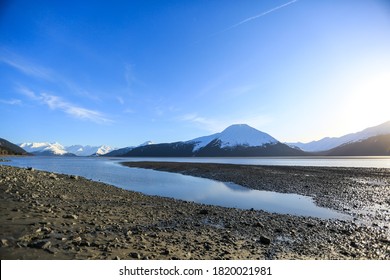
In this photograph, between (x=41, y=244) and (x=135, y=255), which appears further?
(x=135, y=255)

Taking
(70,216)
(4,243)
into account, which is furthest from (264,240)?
(4,243)

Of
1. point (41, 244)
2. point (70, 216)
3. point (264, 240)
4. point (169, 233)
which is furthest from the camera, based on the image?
point (70, 216)

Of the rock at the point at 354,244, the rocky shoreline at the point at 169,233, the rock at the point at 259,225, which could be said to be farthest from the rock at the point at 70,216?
the rock at the point at 354,244

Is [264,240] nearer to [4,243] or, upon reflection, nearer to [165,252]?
[165,252]

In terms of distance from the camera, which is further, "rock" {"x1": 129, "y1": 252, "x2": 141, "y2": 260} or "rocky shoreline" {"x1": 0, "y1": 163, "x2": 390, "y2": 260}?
"rocky shoreline" {"x1": 0, "y1": 163, "x2": 390, "y2": 260}

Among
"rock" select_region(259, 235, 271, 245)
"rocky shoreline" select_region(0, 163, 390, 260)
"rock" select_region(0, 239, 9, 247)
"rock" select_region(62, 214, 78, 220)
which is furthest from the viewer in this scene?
"rock" select_region(62, 214, 78, 220)

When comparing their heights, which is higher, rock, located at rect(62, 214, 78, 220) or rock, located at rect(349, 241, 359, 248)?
rock, located at rect(62, 214, 78, 220)

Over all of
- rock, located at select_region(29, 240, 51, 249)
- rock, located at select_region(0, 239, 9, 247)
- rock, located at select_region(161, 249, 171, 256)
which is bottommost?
rock, located at select_region(161, 249, 171, 256)

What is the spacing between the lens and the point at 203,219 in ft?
57.3

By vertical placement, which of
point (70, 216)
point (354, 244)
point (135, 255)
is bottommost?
point (354, 244)

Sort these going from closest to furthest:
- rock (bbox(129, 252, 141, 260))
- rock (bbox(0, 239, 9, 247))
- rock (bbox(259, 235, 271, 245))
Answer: rock (bbox(0, 239, 9, 247)) < rock (bbox(129, 252, 141, 260)) < rock (bbox(259, 235, 271, 245))

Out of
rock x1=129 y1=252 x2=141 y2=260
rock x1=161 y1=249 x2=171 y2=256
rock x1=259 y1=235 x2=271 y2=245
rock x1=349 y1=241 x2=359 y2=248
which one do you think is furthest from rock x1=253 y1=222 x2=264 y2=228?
rock x1=129 y1=252 x2=141 y2=260

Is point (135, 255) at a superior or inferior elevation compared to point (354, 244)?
superior

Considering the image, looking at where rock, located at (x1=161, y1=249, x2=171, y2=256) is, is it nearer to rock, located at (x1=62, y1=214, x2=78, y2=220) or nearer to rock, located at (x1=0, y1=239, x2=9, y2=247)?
rock, located at (x1=0, y1=239, x2=9, y2=247)
